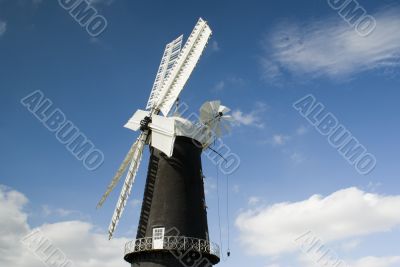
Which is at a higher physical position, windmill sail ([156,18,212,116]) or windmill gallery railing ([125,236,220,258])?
windmill sail ([156,18,212,116])

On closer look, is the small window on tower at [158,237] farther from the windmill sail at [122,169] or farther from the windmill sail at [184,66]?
the windmill sail at [184,66]

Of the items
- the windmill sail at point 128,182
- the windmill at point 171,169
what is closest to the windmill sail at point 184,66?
the windmill at point 171,169

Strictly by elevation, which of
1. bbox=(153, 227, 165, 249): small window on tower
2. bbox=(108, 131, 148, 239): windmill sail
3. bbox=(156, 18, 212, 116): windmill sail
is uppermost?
bbox=(156, 18, 212, 116): windmill sail

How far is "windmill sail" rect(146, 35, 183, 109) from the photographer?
31531 mm

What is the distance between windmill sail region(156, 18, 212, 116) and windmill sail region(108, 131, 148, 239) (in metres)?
2.95

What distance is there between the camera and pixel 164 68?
109 ft

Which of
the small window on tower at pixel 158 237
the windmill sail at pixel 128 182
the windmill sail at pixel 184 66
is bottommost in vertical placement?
the small window on tower at pixel 158 237

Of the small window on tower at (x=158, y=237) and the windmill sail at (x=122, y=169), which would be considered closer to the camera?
the small window on tower at (x=158, y=237)

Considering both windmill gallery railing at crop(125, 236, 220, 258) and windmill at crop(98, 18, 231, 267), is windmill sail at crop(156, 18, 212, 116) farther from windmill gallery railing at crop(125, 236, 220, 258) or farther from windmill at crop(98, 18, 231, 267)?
windmill gallery railing at crop(125, 236, 220, 258)

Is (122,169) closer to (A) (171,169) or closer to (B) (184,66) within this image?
(A) (171,169)

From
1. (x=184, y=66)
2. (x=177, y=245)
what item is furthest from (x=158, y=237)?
(x=184, y=66)

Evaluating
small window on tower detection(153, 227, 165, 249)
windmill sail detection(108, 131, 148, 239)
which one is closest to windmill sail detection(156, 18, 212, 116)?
windmill sail detection(108, 131, 148, 239)

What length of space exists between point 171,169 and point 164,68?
9.38m

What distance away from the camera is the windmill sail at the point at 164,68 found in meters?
31.5
